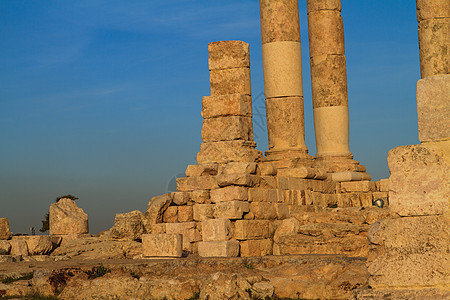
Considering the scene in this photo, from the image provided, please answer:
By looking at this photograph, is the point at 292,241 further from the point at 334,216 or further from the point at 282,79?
the point at 282,79

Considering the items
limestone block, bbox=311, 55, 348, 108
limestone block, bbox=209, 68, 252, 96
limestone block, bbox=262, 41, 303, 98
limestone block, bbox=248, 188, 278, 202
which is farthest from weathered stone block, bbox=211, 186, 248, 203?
limestone block, bbox=311, 55, 348, 108

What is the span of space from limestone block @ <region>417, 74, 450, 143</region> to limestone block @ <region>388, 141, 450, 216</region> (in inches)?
6.2

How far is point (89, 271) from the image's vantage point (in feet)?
42.1

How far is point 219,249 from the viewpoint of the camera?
15.7m

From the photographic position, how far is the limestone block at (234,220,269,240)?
16.2 meters

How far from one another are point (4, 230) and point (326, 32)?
1072cm

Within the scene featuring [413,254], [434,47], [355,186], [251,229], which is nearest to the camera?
[413,254]

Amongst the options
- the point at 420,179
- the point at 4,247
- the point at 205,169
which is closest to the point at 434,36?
the point at 205,169

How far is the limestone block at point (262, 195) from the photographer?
A: 658 inches

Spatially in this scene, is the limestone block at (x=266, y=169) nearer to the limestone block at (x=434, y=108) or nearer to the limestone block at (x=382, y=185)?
the limestone block at (x=382, y=185)

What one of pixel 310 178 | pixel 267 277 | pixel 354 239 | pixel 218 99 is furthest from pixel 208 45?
pixel 267 277

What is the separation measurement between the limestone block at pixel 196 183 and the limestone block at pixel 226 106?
1.57 metres

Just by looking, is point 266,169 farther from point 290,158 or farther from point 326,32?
point 326,32

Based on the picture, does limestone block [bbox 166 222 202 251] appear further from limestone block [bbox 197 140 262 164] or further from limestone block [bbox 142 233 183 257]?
limestone block [bbox 197 140 262 164]
